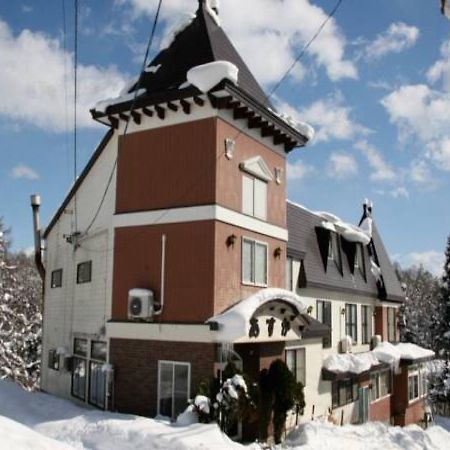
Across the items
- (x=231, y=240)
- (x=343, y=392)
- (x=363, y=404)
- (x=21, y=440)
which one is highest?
(x=231, y=240)

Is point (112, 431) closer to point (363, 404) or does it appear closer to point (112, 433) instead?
point (112, 433)

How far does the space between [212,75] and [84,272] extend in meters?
8.01

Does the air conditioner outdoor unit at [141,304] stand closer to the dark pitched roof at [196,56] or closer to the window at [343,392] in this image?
the dark pitched roof at [196,56]

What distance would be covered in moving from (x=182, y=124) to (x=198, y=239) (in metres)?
3.29

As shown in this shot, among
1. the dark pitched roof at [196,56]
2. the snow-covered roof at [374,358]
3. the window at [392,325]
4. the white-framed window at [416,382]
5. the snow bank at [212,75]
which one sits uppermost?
the dark pitched roof at [196,56]

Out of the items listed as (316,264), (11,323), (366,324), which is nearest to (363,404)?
(366,324)

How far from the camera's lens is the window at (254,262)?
16.0 m

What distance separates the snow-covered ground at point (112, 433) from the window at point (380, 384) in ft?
27.0

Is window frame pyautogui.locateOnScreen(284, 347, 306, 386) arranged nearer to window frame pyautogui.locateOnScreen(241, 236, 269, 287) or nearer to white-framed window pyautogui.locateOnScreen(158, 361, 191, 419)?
window frame pyautogui.locateOnScreen(241, 236, 269, 287)

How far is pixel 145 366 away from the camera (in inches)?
602

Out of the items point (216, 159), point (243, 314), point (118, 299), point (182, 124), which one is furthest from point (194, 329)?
point (182, 124)

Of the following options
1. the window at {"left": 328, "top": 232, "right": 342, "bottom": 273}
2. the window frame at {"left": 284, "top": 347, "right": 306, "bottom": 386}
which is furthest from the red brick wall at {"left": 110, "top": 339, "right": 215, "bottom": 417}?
the window at {"left": 328, "top": 232, "right": 342, "bottom": 273}

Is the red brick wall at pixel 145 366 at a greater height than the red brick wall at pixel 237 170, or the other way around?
the red brick wall at pixel 237 170

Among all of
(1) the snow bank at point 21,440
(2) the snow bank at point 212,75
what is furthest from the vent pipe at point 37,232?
(1) the snow bank at point 21,440
